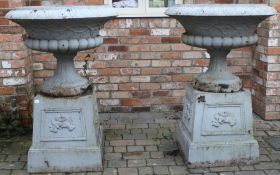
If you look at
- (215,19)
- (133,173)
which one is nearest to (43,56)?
(133,173)

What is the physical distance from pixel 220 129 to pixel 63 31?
165 centimetres

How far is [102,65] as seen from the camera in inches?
207

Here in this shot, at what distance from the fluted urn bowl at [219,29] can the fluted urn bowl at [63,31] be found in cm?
69

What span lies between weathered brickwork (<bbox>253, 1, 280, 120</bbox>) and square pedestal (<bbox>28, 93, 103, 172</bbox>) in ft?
7.48

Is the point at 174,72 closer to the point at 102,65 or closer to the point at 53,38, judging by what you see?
the point at 102,65

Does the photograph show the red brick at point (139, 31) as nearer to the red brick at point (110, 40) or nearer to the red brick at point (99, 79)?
the red brick at point (110, 40)

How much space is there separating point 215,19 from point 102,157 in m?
1.62

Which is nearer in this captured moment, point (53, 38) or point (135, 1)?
point (53, 38)

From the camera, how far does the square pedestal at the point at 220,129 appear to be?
12.5ft

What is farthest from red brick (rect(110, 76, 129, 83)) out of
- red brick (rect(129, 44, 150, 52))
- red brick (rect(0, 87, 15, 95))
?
red brick (rect(0, 87, 15, 95))

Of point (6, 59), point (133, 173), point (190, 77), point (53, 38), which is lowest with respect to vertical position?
point (133, 173)

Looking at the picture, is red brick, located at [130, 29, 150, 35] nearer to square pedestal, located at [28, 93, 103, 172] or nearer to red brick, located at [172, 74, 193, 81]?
red brick, located at [172, 74, 193, 81]

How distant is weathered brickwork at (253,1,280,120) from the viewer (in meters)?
4.85

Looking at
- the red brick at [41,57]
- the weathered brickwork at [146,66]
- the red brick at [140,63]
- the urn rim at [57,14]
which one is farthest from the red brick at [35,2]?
the urn rim at [57,14]
